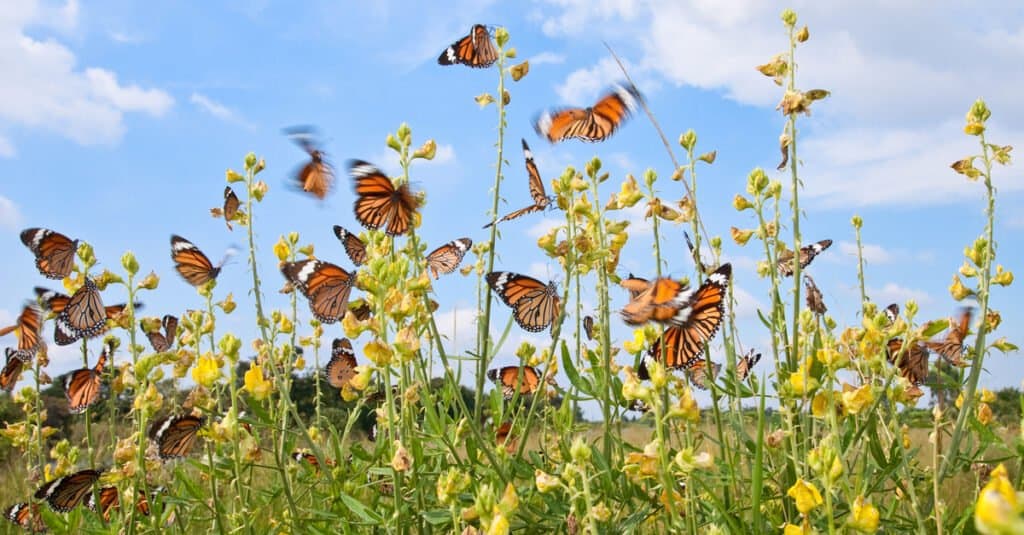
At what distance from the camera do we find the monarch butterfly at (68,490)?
11.1 ft

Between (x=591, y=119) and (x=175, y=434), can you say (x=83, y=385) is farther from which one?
(x=591, y=119)

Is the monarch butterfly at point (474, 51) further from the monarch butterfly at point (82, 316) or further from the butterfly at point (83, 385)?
the butterfly at point (83, 385)

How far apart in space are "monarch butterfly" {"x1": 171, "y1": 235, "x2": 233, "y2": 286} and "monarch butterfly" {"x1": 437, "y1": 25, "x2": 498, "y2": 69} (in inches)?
62.6

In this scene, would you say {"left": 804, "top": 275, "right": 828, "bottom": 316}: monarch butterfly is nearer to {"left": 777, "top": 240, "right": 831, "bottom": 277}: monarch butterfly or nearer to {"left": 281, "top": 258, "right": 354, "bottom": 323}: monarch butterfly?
{"left": 777, "top": 240, "right": 831, "bottom": 277}: monarch butterfly

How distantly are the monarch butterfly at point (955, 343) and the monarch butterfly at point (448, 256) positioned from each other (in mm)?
2139

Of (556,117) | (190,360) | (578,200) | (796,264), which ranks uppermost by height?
(556,117)

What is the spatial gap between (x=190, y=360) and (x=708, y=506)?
7.64 ft

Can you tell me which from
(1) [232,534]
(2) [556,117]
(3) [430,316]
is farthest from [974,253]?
(1) [232,534]

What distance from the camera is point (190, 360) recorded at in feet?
11.7

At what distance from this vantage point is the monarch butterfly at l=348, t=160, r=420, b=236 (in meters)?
2.91

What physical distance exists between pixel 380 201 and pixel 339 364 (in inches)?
85.8

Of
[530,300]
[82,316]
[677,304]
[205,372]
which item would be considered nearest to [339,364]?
[82,316]

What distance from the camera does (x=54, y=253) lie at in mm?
4023

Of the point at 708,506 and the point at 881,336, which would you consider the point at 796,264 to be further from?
the point at 708,506
